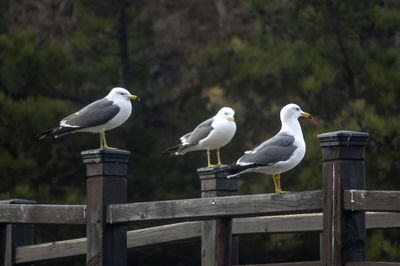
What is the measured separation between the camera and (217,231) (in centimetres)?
548

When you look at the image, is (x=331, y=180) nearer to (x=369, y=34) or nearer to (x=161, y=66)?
(x=369, y=34)

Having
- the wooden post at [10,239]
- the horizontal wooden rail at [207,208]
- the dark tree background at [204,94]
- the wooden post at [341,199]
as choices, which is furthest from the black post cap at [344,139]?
the dark tree background at [204,94]

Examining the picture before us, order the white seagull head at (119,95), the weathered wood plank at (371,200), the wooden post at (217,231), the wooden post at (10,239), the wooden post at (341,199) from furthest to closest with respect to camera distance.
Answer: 1. the white seagull head at (119,95)
2. the wooden post at (10,239)
3. the wooden post at (217,231)
4. the wooden post at (341,199)
5. the weathered wood plank at (371,200)

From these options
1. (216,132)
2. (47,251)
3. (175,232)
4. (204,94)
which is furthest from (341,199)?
(204,94)

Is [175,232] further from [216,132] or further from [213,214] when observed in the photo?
[213,214]

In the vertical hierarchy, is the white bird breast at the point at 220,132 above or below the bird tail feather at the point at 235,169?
A: above

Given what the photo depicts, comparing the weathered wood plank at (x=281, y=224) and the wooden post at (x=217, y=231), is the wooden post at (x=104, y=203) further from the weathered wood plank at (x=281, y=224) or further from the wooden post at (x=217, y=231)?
the weathered wood plank at (x=281, y=224)

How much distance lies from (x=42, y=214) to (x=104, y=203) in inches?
24.3

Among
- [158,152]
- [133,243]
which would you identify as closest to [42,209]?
[133,243]

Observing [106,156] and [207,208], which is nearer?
[207,208]

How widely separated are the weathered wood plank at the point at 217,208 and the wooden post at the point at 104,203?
0.07 m

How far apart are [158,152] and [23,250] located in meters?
8.15

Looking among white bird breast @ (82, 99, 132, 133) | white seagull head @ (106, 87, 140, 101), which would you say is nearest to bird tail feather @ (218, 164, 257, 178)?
white bird breast @ (82, 99, 132, 133)

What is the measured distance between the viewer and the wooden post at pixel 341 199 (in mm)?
4145
